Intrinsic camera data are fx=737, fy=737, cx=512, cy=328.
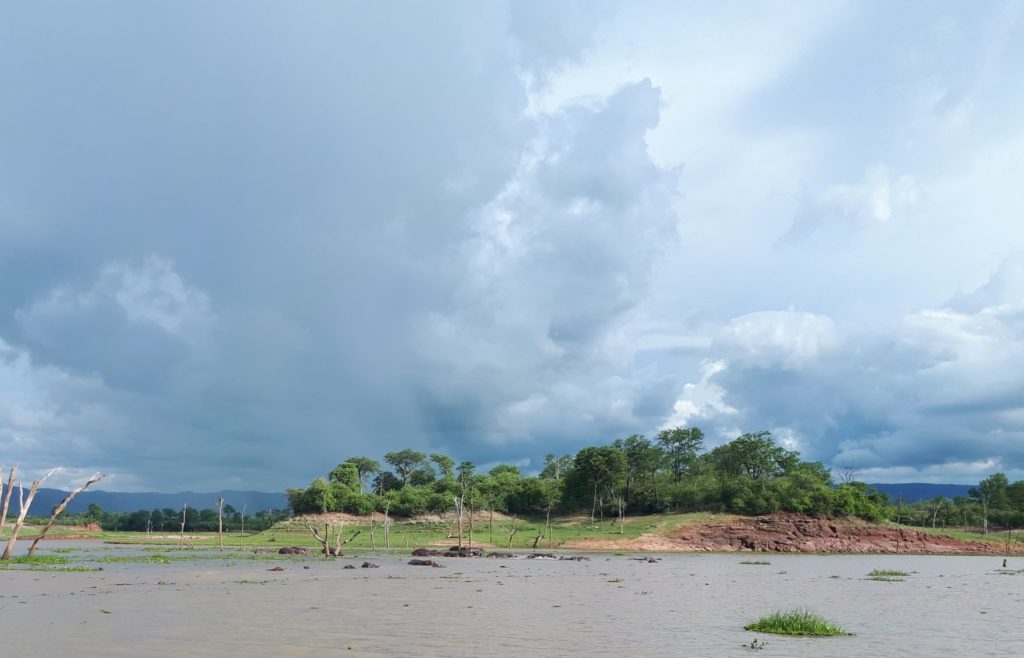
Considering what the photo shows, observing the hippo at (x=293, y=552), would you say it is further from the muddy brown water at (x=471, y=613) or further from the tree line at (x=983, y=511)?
the tree line at (x=983, y=511)

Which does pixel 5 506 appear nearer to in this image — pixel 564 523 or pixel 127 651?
pixel 127 651

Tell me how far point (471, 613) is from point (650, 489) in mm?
97989

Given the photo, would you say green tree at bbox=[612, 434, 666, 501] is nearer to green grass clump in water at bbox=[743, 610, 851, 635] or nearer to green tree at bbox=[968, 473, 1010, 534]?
green tree at bbox=[968, 473, 1010, 534]

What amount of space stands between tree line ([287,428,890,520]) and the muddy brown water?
5643cm

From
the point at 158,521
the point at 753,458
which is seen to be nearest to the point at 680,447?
the point at 753,458

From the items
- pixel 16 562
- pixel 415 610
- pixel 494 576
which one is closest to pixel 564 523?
pixel 494 576

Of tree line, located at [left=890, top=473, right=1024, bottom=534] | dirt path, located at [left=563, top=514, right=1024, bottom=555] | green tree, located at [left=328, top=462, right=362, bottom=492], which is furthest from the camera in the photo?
green tree, located at [left=328, top=462, right=362, bottom=492]

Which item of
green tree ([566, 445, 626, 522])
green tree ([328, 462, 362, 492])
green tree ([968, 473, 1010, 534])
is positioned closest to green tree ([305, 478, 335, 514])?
green tree ([328, 462, 362, 492])

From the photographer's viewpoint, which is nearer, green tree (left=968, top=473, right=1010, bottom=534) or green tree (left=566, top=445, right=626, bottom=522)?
green tree (left=566, top=445, right=626, bottom=522)

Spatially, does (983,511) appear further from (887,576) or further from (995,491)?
(887,576)

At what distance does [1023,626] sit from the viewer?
82.4 ft

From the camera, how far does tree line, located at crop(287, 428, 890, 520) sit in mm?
102000

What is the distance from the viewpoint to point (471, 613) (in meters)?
26.4

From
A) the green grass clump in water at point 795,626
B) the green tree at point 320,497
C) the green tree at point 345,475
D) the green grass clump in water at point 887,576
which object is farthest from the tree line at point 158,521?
the green grass clump in water at point 795,626
